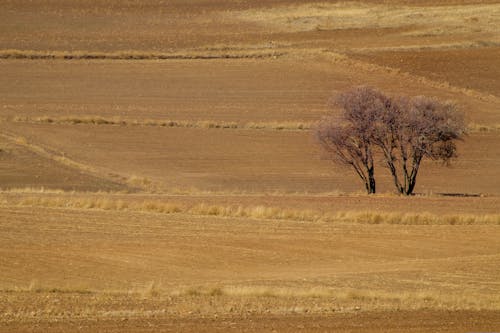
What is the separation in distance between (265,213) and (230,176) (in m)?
14.4

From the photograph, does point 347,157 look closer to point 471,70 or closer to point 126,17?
point 471,70

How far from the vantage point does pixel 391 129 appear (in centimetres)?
4553

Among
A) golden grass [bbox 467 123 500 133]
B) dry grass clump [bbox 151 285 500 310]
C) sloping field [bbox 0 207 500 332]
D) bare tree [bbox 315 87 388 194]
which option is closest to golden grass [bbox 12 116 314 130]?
golden grass [bbox 467 123 500 133]

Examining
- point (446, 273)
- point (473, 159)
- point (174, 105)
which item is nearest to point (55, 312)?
point (446, 273)

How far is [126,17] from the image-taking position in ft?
323

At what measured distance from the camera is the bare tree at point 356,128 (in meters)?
45.4

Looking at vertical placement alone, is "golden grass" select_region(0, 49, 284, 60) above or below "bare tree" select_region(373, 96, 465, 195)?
above

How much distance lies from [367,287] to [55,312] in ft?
20.2

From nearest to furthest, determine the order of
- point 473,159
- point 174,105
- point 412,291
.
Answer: point 412,291
point 473,159
point 174,105

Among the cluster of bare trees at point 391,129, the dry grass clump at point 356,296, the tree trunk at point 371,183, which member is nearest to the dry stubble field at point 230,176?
the dry grass clump at point 356,296

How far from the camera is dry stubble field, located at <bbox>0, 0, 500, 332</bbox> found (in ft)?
58.0

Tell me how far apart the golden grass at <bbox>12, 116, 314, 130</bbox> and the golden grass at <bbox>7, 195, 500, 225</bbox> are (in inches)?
899

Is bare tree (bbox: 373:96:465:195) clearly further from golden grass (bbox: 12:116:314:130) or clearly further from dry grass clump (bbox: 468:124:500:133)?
golden grass (bbox: 12:116:314:130)

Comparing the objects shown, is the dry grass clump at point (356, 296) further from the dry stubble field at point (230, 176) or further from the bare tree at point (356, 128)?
the bare tree at point (356, 128)
